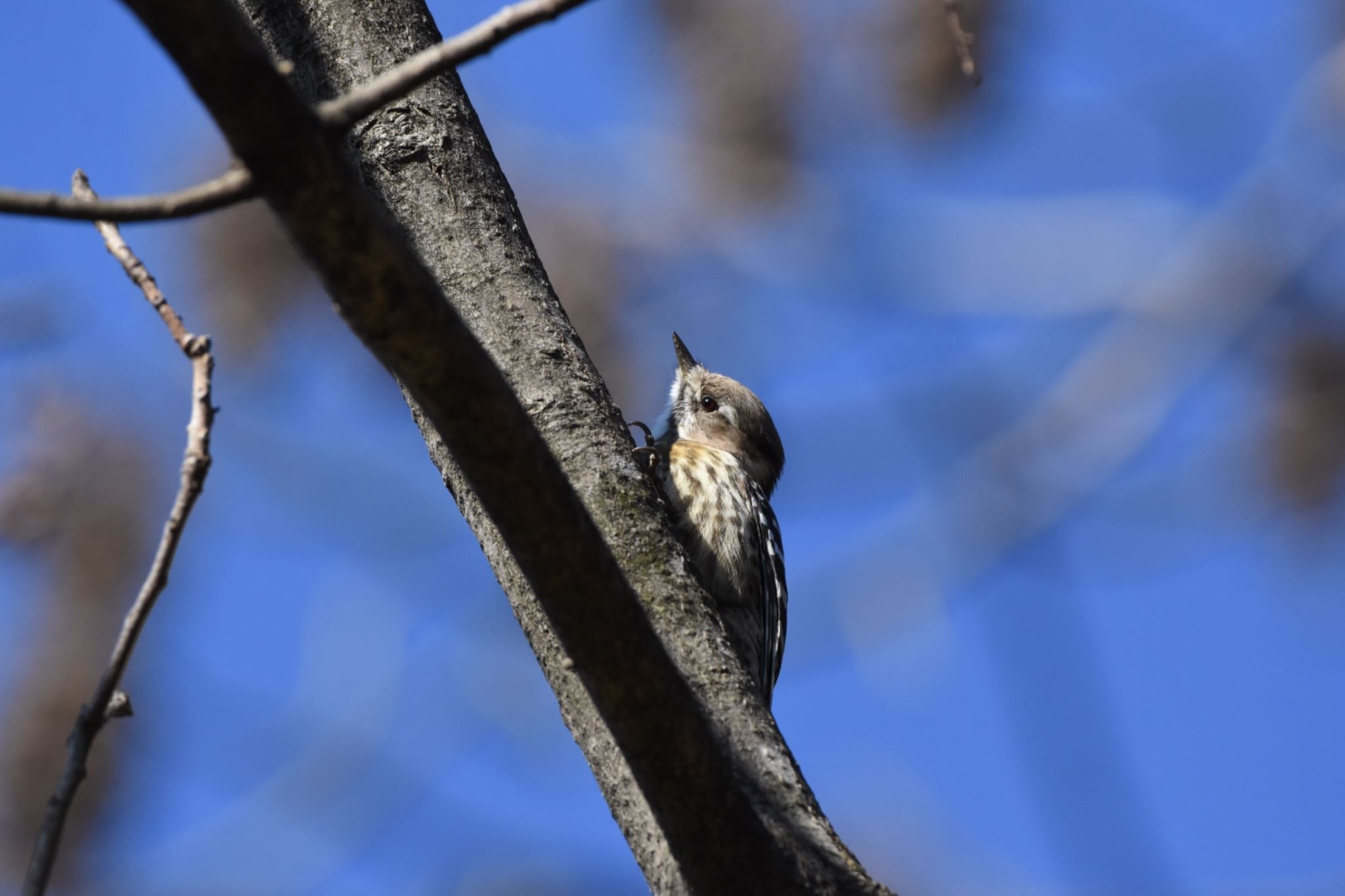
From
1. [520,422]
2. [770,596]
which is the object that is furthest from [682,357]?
[520,422]

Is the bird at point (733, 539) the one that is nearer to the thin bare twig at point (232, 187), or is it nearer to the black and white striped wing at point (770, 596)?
the black and white striped wing at point (770, 596)

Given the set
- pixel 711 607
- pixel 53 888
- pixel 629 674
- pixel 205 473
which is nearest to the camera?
pixel 205 473

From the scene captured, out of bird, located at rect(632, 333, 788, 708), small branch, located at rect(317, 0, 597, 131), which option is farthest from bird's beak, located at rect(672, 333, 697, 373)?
small branch, located at rect(317, 0, 597, 131)

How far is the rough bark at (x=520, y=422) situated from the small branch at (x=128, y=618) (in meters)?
0.21

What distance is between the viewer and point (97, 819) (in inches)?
224

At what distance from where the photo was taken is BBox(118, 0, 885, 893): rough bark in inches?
61.3

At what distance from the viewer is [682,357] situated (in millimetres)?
6129

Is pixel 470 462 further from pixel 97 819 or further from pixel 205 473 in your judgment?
pixel 97 819

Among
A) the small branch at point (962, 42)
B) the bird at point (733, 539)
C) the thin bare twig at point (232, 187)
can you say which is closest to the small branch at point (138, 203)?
the thin bare twig at point (232, 187)

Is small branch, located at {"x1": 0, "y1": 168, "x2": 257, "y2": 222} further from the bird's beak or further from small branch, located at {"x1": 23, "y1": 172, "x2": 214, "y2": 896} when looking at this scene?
the bird's beak

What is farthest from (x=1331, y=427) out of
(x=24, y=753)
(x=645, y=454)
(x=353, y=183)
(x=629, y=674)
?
(x=24, y=753)

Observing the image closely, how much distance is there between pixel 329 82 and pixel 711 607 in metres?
1.58

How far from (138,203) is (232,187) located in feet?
0.37

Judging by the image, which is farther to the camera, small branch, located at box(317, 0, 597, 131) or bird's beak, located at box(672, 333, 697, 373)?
bird's beak, located at box(672, 333, 697, 373)
